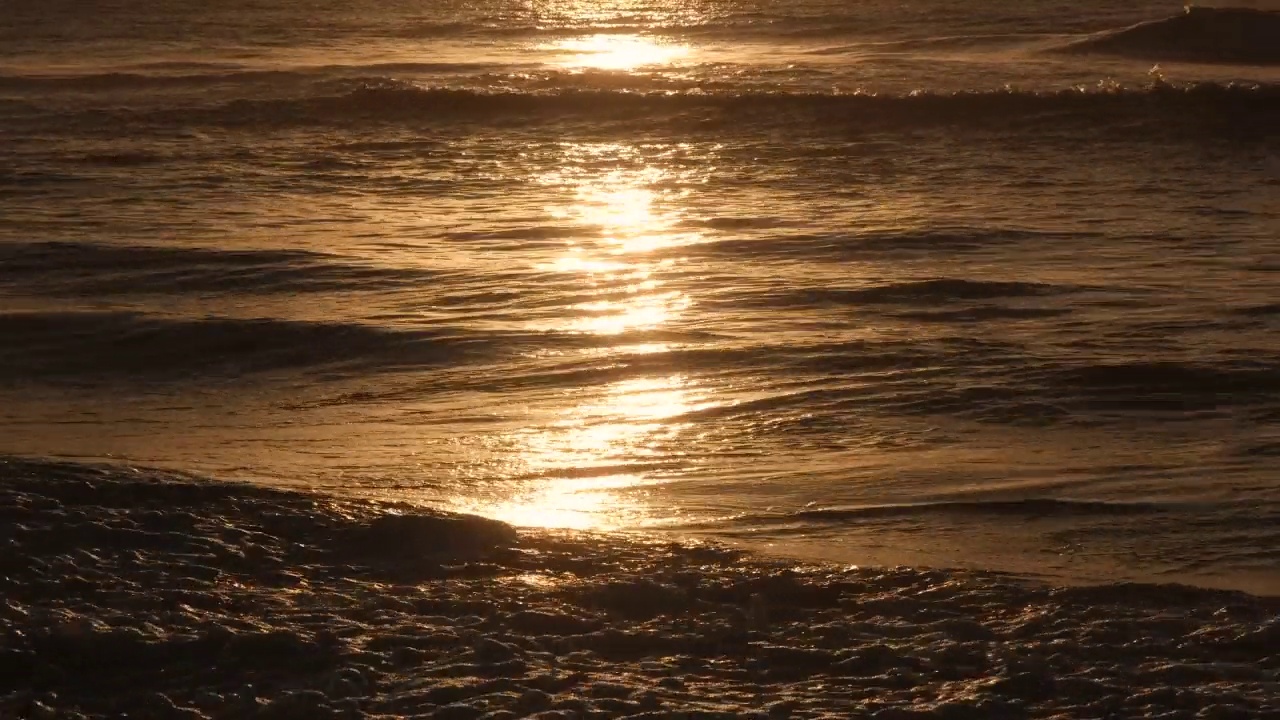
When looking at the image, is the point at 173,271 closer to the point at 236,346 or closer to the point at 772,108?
the point at 236,346

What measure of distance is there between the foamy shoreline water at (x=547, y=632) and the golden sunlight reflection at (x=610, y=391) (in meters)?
0.55

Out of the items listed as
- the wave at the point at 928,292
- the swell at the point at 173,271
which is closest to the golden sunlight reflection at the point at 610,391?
the wave at the point at 928,292

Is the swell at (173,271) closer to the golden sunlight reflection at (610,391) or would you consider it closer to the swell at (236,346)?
the swell at (236,346)

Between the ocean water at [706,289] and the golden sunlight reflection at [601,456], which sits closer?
the golden sunlight reflection at [601,456]

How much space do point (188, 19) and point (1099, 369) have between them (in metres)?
16.9

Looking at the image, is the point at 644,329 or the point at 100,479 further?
the point at 644,329

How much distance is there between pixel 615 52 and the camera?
57.7 feet

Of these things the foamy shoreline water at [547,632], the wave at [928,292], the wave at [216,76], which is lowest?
the foamy shoreline water at [547,632]

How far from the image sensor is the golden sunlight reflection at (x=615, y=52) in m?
16.5

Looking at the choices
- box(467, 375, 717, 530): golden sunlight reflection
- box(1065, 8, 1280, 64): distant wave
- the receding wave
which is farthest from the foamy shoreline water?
box(1065, 8, 1280, 64): distant wave

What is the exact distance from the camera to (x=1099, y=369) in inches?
243

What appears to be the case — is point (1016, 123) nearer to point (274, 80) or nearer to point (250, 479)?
point (274, 80)

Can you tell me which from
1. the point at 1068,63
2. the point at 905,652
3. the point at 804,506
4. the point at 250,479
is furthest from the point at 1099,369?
the point at 1068,63

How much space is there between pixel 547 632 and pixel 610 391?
249 centimetres
